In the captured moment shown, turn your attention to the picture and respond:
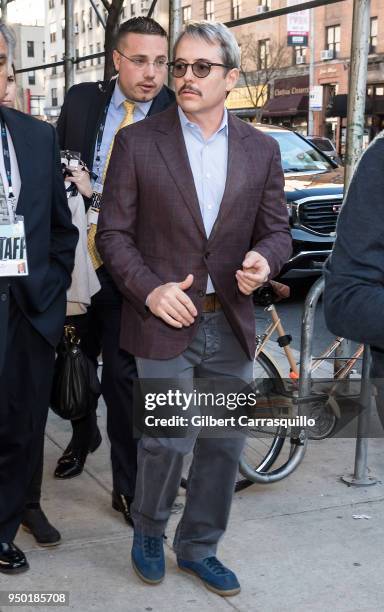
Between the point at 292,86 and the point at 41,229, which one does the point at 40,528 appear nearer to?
the point at 41,229

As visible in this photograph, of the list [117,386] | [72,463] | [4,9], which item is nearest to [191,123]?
[117,386]

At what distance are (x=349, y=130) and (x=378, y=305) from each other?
3451mm

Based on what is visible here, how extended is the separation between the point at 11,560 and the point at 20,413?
54cm

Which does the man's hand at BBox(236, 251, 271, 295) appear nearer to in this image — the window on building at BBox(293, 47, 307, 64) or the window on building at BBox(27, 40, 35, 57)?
the window on building at BBox(293, 47, 307, 64)

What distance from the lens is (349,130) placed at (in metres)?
5.33

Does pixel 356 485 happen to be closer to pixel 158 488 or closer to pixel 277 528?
pixel 277 528

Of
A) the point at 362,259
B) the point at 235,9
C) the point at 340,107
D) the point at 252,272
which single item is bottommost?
the point at 340,107

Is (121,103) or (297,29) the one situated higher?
(297,29)

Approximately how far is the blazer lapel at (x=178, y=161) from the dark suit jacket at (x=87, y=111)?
72 cm

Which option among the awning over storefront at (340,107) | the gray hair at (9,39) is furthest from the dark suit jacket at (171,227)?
the awning over storefront at (340,107)

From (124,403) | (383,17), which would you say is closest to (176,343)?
(124,403)

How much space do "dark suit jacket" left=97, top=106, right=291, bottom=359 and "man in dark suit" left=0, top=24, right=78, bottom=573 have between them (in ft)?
0.77

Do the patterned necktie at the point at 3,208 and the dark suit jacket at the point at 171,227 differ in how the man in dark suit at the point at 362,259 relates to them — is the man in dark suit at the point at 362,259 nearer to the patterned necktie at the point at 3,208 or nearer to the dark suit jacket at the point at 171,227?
the dark suit jacket at the point at 171,227

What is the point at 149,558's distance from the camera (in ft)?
11.3
